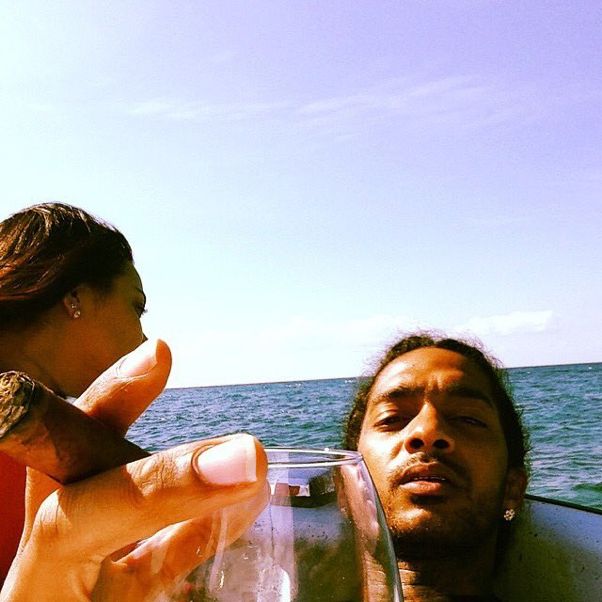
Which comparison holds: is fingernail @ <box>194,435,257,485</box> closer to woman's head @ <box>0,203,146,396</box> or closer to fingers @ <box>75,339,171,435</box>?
fingers @ <box>75,339,171,435</box>

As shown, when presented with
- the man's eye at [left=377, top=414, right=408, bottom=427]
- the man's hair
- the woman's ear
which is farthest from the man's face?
the woman's ear

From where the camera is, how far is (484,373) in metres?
3.09

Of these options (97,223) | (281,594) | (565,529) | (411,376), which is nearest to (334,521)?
(281,594)

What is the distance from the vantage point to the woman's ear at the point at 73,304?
7.52 ft

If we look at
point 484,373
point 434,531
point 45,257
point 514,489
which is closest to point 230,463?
point 45,257

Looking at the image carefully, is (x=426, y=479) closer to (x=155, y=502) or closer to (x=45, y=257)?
Result: (x=45, y=257)

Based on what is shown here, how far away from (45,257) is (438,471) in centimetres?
161

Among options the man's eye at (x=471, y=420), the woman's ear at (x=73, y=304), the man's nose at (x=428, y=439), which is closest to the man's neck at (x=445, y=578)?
the man's nose at (x=428, y=439)

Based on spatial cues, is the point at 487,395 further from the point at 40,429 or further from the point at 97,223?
the point at 40,429

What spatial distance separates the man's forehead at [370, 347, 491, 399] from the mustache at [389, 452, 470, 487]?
39 cm

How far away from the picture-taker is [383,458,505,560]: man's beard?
92.9 inches

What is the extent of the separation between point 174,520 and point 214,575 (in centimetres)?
5

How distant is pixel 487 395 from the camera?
296cm

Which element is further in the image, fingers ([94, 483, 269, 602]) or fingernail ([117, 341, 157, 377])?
fingernail ([117, 341, 157, 377])
